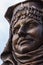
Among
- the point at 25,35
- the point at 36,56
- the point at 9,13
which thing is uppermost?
the point at 9,13

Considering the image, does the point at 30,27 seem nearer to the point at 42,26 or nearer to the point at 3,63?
the point at 42,26

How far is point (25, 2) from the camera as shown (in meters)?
5.69

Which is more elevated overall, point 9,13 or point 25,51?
point 9,13

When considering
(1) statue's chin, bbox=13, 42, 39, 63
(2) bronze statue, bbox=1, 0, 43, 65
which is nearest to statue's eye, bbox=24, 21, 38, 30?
(2) bronze statue, bbox=1, 0, 43, 65

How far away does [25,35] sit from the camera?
17.8ft

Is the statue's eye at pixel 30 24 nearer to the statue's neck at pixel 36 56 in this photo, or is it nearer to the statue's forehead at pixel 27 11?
the statue's forehead at pixel 27 11

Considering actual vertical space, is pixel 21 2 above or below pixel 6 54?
above

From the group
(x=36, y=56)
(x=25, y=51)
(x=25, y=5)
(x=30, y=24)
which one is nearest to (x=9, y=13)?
(x=25, y=5)

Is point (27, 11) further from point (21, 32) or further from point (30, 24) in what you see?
point (21, 32)

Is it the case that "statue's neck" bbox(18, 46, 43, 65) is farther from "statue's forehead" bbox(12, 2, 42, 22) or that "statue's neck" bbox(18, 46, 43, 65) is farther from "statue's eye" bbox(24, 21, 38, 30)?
"statue's forehead" bbox(12, 2, 42, 22)

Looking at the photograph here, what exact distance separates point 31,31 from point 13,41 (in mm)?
218

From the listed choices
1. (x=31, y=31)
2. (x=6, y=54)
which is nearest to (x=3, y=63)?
(x=6, y=54)

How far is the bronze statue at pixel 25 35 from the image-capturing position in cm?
536

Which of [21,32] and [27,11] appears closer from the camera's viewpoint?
[21,32]
